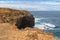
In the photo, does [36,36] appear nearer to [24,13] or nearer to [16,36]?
[16,36]

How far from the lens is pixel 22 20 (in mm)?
25203

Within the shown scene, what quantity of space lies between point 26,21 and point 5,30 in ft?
62.4

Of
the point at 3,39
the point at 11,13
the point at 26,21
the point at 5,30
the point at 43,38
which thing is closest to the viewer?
the point at 3,39

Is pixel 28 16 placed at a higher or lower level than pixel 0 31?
lower

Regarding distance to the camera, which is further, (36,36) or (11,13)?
(11,13)

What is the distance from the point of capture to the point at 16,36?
21.7 feet

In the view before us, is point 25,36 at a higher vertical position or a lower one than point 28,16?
higher

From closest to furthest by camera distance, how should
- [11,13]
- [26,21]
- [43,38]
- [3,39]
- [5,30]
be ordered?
[3,39] < [43,38] < [5,30] < [11,13] < [26,21]

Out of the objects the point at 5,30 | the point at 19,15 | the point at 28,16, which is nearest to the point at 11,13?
the point at 19,15

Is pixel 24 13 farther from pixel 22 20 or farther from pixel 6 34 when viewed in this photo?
pixel 6 34

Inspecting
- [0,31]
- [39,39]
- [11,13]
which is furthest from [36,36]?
[11,13]

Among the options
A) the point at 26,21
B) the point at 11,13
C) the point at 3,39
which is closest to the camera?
the point at 3,39

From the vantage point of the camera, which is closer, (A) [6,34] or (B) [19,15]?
(A) [6,34]

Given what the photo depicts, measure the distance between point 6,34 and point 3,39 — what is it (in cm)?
54
